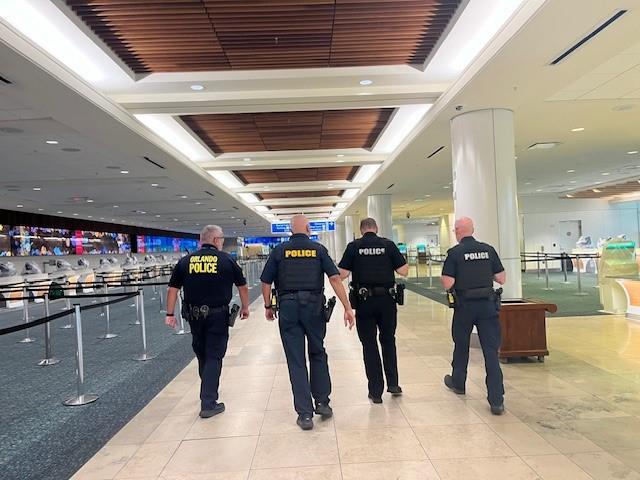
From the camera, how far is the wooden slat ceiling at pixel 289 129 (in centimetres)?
758

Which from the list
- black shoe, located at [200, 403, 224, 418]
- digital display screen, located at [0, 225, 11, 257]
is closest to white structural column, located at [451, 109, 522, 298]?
black shoe, located at [200, 403, 224, 418]

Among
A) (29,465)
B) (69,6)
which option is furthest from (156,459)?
(69,6)

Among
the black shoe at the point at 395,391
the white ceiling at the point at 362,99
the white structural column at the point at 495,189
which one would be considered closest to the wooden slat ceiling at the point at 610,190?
the white ceiling at the point at 362,99

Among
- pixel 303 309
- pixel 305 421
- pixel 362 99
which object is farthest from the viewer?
pixel 362 99

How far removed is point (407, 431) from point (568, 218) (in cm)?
2087

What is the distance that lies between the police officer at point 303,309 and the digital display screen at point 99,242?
70.9 ft

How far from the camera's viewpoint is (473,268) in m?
3.94

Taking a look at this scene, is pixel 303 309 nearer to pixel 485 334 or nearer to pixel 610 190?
pixel 485 334

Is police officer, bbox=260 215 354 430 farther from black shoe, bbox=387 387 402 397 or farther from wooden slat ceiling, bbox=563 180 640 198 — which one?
wooden slat ceiling, bbox=563 180 640 198

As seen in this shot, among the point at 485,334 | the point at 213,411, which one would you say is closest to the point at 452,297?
the point at 485,334

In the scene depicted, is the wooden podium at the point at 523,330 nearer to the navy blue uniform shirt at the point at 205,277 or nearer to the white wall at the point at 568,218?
the navy blue uniform shirt at the point at 205,277

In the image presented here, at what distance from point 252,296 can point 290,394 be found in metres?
9.91

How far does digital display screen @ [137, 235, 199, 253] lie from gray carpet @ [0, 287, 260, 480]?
74.9 feet

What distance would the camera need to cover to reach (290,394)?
14.6 ft
